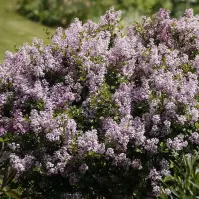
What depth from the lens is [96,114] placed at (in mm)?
4758

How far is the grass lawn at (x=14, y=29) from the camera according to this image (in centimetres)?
1045

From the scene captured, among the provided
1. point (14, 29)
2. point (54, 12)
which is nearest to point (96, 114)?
point (14, 29)

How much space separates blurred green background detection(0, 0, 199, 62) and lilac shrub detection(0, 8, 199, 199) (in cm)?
607

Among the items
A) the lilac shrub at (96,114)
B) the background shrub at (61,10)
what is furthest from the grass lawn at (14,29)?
the lilac shrub at (96,114)

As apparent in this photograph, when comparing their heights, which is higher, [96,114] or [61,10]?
[61,10]

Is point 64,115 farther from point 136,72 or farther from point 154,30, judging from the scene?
point 154,30

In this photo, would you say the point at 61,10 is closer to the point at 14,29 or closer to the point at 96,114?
the point at 14,29

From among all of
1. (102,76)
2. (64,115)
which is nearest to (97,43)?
(102,76)

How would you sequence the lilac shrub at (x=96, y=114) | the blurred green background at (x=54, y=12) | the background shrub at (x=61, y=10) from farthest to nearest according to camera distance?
the background shrub at (x=61, y=10) < the blurred green background at (x=54, y=12) < the lilac shrub at (x=96, y=114)

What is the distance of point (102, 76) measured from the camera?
4754mm

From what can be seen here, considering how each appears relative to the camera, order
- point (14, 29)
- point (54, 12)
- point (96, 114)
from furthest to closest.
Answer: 1. point (54, 12)
2. point (14, 29)
3. point (96, 114)

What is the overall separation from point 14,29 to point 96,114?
6672 millimetres

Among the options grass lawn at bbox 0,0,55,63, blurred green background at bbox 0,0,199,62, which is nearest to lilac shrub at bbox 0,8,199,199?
grass lawn at bbox 0,0,55,63

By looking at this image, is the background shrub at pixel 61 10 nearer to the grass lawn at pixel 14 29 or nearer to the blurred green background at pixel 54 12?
the blurred green background at pixel 54 12
